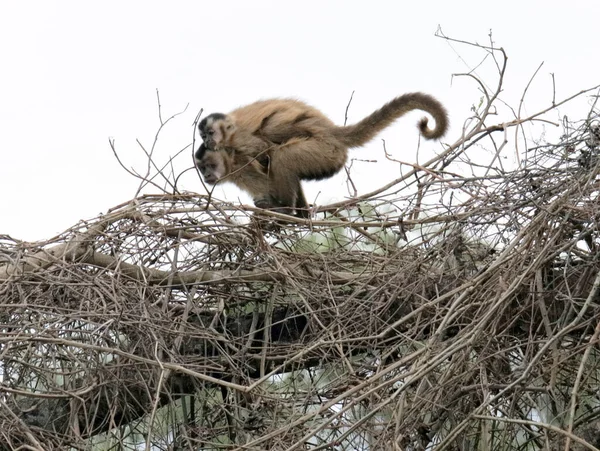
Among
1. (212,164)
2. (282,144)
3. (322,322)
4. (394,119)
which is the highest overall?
(212,164)

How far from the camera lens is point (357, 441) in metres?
4.44

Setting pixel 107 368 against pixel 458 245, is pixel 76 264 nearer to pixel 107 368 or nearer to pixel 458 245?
pixel 107 368

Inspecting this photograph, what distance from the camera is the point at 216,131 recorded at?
742 centimetres

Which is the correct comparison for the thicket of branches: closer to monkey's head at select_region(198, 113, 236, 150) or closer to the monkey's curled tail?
the monkey's curled tail

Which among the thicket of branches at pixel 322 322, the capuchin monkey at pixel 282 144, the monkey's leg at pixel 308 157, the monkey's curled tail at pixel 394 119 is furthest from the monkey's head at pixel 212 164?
the thicket of branches at pixel 322 322

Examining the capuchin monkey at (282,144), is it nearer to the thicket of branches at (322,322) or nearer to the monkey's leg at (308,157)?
the monkey's leg at (308,157)

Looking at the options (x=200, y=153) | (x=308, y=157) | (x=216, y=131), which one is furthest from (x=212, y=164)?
(x=308, y=157)

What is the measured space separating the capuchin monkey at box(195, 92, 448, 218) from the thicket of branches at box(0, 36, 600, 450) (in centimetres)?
139

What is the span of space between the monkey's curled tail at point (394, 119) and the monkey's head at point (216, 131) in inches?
33.2

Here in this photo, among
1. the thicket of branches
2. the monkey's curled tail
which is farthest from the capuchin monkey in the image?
the thicket of branches

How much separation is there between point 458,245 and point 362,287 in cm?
54

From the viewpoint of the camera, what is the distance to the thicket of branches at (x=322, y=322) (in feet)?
13.5

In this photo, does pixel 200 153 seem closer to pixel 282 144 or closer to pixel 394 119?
pixel 282 144

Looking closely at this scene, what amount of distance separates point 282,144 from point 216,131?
556mm
